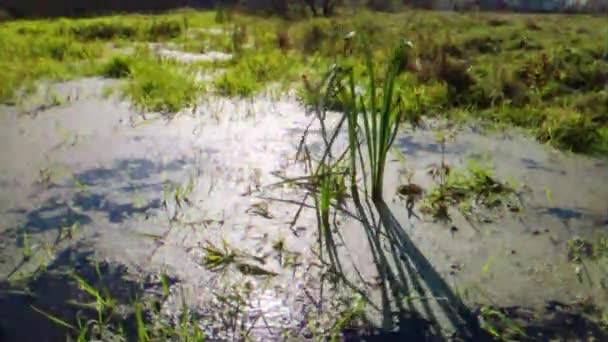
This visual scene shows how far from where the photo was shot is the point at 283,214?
1383mm

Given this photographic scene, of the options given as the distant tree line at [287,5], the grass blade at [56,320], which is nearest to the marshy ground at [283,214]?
the grass blade at [56,320]

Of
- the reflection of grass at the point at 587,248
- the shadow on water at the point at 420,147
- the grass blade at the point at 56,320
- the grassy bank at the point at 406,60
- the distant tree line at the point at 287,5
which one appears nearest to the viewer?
the grass blade at the point at 56,320

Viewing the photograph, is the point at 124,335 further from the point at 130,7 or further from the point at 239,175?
the point at 130,7

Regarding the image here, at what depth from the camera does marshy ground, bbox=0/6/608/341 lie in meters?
1.00

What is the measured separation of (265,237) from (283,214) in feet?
0.42

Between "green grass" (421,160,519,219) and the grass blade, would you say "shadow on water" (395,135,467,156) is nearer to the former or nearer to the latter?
"green grass" (421,160,519,219)

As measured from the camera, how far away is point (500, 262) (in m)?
1.20

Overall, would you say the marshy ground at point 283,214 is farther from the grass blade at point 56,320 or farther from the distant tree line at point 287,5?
the distant tree line at point 287,5

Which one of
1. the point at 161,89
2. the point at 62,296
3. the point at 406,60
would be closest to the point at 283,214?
the point at 62,296

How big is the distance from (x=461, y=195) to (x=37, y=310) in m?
1.02

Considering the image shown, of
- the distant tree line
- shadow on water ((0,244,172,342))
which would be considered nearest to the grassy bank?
the distant tree line

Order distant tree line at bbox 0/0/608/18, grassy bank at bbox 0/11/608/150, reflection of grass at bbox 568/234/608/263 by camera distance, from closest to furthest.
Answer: reflection of grass at bbox 568/234/608/263 → grassy bank at bbox 0/11/608/150 → distant tree line at bbox 0/0/608/18

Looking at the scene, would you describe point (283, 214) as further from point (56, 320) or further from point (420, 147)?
point (420, 147)

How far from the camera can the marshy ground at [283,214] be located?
100 cm
